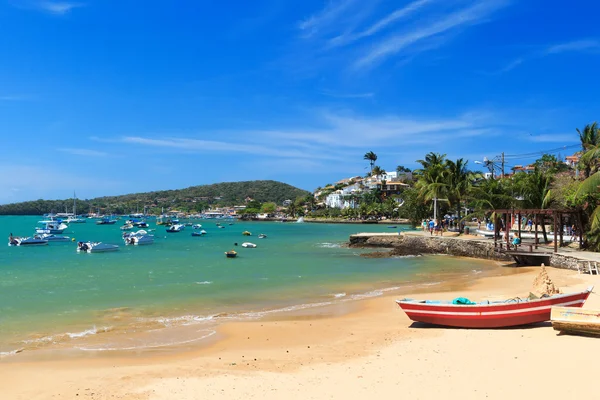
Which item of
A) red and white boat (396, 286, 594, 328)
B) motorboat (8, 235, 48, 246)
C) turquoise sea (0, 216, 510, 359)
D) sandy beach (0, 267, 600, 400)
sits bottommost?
motorboat (8, 235, 48, 246)

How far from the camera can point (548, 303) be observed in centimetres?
1203

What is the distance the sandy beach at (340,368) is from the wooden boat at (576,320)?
270 mm

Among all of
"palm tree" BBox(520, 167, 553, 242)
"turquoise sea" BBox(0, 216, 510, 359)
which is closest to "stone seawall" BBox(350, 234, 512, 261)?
"turquoise sea" BBox(0, 216, 510, 359)

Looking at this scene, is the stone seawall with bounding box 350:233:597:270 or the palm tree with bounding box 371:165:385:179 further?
the palm tree with bounding box 371:165:385:179

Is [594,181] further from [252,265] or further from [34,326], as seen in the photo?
[34,326]

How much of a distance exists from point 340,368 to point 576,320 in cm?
580

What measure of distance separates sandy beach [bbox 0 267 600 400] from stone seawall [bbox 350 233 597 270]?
51.8 feet

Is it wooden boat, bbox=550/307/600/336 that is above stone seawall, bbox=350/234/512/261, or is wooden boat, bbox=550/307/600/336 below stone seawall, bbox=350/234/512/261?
above

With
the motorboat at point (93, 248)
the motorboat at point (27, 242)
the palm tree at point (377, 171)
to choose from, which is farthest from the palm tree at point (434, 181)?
the palm tree at point (377, 171)

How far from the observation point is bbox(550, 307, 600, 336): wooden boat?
1048cm

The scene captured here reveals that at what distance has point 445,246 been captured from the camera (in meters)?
41.4

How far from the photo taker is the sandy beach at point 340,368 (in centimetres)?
826

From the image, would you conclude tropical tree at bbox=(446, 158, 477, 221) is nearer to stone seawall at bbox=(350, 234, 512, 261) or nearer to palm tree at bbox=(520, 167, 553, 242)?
stone seawall at bbox=(350, 234, 512, 261)

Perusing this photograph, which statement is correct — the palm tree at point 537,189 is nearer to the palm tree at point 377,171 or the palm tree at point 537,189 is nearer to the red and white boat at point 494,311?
the red and white boat at point 494,311
